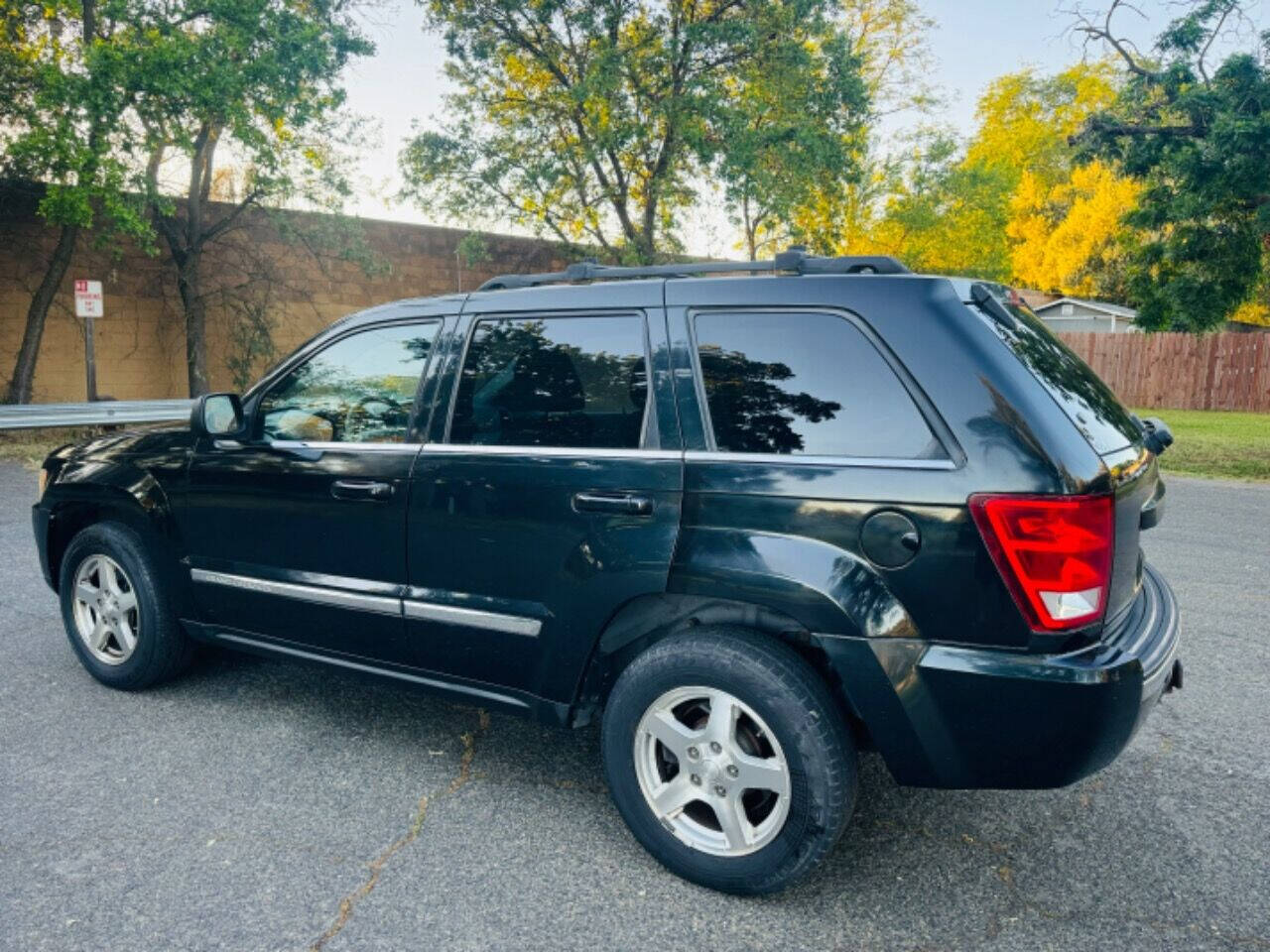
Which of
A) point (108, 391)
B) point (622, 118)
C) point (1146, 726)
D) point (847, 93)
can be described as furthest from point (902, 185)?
point (1146, 726)

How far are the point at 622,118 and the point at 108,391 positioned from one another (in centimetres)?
1103

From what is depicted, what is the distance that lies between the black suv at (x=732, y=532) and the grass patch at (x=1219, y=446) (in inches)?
429

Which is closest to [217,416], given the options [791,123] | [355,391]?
[355,391]

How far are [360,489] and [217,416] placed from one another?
2.78 ft

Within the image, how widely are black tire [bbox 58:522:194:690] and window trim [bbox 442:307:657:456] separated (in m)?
1.64

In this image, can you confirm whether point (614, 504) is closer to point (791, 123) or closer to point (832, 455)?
point (832, 455)

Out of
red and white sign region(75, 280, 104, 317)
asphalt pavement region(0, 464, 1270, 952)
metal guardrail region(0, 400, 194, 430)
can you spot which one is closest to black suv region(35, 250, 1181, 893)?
asphalt pavement region(0, 464, 1270, 952)

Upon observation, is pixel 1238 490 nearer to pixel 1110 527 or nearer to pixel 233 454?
pixel 1110 527

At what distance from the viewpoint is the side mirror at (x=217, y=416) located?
3.71 meters

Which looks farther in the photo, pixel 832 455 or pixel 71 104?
pixel 71 104

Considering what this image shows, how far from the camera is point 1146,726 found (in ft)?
12.6

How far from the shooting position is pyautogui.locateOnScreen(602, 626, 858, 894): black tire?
2.50m

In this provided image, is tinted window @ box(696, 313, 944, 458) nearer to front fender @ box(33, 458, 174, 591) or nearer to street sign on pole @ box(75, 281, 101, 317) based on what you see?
front fender @ box(33, 458, 174, 591)

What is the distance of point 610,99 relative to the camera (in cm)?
1820
